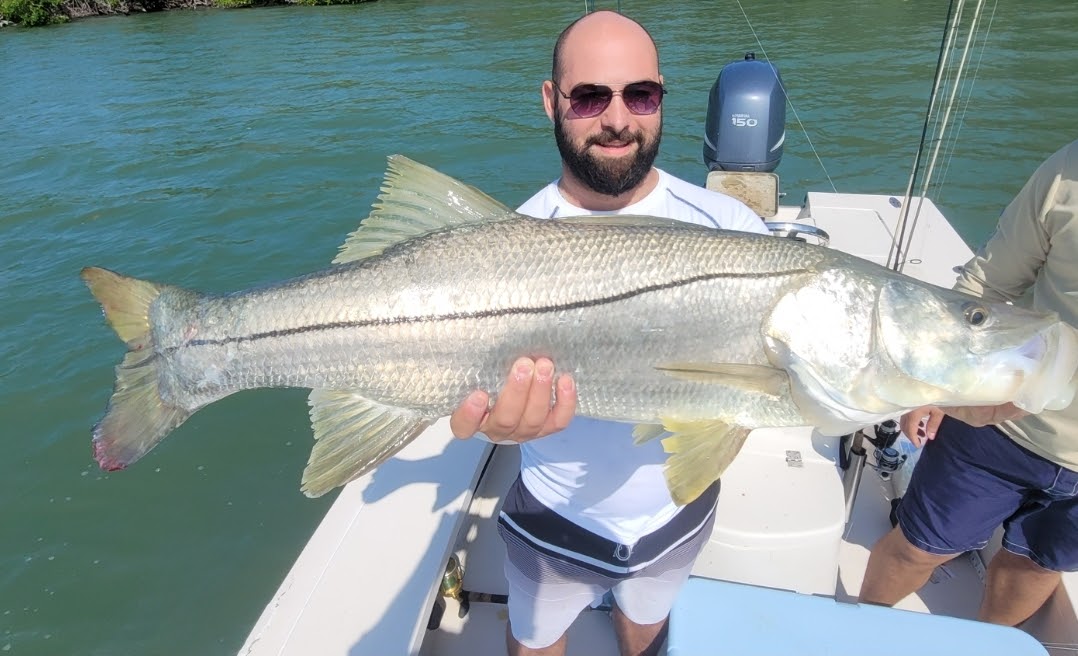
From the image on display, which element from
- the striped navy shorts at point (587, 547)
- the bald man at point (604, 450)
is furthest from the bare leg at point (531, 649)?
the striped navy shorts at point (587, 547)

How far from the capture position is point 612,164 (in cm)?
206

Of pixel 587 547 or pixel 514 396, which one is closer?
pixel 514 396

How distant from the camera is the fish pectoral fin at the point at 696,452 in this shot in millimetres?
1722

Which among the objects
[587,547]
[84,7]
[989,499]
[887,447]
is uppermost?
[84,7]

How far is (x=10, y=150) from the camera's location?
41.0 ft

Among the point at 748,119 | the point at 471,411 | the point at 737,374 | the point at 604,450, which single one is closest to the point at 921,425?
the point at 737,374

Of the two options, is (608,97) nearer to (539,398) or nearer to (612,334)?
(612,334)

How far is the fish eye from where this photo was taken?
171 cm

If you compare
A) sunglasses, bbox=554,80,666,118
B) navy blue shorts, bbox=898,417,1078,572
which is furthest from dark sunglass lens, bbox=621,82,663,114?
navy blue shorts, bbox=898,417,1078,572

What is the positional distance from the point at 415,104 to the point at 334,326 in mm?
14000

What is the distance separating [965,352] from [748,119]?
149 inches

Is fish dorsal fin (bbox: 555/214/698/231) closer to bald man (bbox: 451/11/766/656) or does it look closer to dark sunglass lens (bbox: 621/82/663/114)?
bald man (bbox: 451/11/766/656)

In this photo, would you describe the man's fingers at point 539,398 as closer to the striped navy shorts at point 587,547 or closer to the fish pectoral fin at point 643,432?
the fish pectoral fin at point 643,432

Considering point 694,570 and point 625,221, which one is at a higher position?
point 625,221
